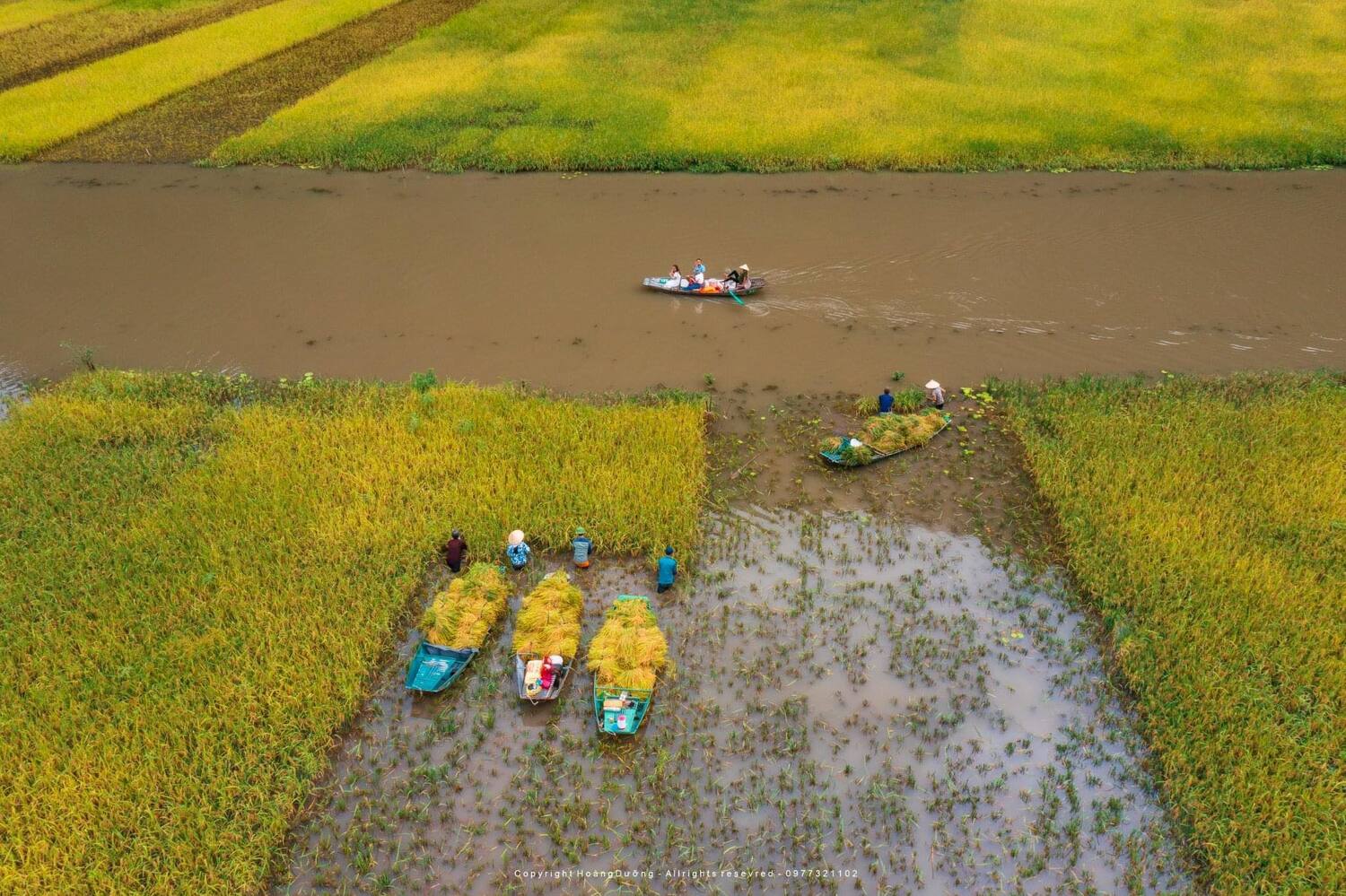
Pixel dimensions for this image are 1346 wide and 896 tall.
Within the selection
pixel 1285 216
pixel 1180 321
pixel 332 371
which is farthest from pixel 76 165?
pixel 1285 216

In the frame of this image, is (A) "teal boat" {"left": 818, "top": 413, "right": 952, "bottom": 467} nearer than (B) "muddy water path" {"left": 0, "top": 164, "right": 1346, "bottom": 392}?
Yes

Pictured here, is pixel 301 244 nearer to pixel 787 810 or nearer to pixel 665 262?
pixel 665 262

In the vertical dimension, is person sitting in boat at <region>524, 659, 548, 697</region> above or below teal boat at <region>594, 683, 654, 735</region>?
above

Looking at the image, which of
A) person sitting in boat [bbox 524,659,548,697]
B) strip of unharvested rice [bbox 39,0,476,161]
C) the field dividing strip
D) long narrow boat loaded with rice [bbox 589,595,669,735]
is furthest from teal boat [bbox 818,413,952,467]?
the field dividing strip

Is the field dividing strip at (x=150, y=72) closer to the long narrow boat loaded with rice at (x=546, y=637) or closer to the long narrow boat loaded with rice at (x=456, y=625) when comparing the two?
the long narrow boat loaded with rice at (x=456, y=625)

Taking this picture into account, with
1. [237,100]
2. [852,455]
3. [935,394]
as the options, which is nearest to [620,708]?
[852,455]

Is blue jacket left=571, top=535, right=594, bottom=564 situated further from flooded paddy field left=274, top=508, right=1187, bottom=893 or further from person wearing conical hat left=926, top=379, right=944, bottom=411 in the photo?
person wearing conical hat left=926, top=379, right=944, bottom=411
